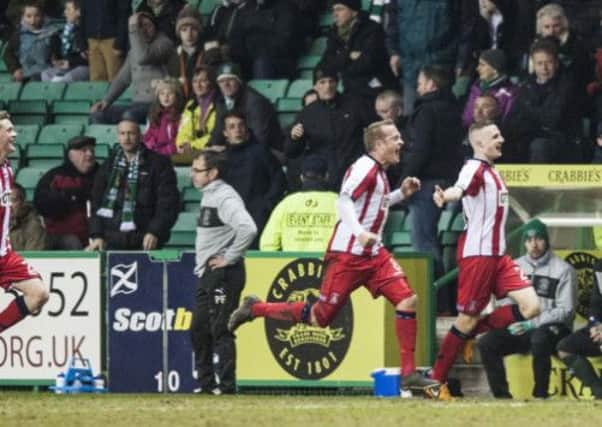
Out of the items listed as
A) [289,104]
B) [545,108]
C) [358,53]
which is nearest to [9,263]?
[545,108]

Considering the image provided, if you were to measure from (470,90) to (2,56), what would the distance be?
688cm

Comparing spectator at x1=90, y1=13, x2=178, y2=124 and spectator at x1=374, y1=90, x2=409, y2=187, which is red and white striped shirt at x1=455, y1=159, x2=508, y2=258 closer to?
spectator at x1=374, y1=90, x2=409, y2=187

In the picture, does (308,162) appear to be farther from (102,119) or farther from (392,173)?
(102,119)

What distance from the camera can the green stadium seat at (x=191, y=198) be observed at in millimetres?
20016

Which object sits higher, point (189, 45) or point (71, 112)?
point (189, 45)

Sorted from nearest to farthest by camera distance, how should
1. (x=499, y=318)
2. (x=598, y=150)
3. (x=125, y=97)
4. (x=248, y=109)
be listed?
(x=499, y=318), (x=598, y=150), (x=248, y=109), (x=125, y=97)

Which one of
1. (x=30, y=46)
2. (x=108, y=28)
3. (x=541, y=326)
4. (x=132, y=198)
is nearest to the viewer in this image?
(x=541, y=326)

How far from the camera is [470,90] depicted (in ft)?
61.2

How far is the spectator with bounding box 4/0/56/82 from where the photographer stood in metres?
22.7

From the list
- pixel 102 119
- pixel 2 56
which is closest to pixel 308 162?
pixel 102 119

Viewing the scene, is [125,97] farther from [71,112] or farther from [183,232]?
[183,232]

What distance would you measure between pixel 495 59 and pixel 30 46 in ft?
21.3

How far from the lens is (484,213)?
49.6 feet

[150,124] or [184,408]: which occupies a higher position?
[150,124]
